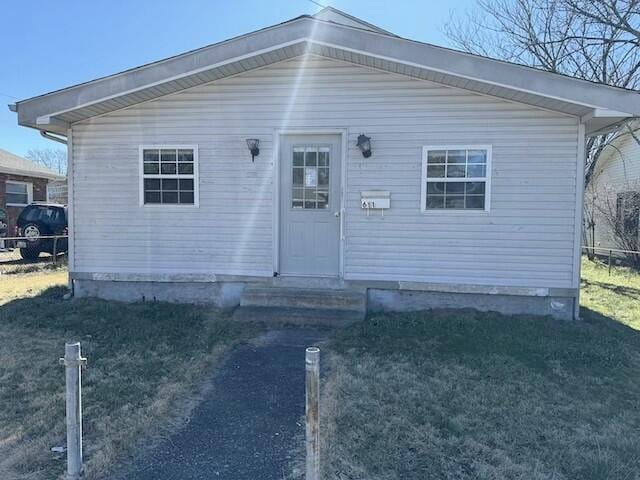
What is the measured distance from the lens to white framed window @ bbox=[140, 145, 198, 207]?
6387 millimetres

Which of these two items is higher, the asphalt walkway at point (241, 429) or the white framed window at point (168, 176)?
the white framed window at point (168, 176)

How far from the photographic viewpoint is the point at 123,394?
3.57m

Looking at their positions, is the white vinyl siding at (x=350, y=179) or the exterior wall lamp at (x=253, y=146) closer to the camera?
the white vinyl siding at (x=350, y=179)

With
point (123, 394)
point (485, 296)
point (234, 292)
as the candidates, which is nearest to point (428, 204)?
point (485, 296)

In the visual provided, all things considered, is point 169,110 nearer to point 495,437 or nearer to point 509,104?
point 509,104

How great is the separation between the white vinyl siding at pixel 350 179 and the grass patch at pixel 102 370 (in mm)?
933

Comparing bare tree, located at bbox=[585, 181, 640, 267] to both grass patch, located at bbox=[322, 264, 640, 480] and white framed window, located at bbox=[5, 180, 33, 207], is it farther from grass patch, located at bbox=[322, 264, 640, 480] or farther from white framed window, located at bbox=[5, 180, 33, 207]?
white framed window, located at bbox=[5, 180, 33, 207]

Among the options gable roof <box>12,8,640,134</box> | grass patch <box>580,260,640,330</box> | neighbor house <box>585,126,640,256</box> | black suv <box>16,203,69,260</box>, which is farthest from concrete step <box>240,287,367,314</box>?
neighbor house <box>585,126,640,256</box>

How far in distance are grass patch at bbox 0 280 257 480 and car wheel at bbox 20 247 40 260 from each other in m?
5.66

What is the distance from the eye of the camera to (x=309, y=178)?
6.30m

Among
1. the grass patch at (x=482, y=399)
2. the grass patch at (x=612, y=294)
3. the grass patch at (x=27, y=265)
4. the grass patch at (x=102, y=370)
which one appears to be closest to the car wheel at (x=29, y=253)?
the grass patch at (x=27, y=265)

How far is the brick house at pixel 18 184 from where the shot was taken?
16.2m

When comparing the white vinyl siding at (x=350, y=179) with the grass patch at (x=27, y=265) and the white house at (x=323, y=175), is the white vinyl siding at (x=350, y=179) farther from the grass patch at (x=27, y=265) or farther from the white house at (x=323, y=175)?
the grass patch at (x=27, y=265)

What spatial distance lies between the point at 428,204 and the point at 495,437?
355cm
